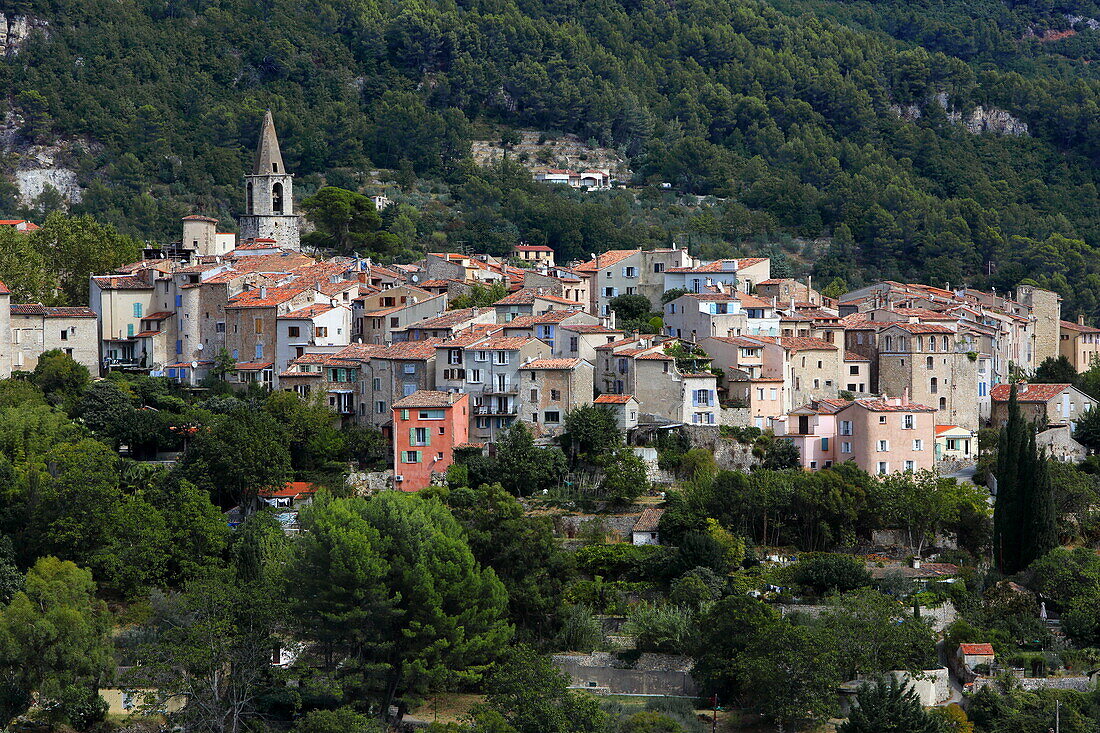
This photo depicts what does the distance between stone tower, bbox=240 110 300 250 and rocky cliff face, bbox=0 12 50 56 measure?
137 ft

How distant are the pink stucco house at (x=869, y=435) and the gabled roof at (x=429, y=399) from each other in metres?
10.6

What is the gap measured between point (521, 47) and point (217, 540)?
7931 centimetres

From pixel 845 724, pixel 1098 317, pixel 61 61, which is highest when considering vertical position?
pixel 61 61

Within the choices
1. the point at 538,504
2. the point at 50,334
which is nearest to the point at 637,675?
the point at 538,504

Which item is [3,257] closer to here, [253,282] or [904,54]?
[253,282]

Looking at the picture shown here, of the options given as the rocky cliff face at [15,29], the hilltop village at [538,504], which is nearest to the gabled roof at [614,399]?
the hilltop village at [538,504]

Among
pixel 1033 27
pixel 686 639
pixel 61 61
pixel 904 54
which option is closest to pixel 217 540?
pixel 686 639

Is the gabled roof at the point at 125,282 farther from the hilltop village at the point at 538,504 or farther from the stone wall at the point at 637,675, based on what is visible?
the stone wall at the point at 637,675

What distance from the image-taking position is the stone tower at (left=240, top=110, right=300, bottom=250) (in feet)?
260

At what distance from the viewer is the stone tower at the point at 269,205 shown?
7931 centimetres

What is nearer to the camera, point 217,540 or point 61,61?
point 217,540

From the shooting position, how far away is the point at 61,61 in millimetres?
113438

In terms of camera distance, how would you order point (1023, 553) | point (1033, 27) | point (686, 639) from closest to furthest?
point (686, 639) → point (1023, 553) → point (1033, 27)

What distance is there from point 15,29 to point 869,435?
80844 millimetres
